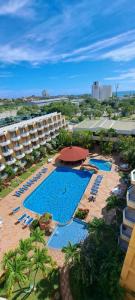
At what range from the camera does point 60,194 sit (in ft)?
93.7

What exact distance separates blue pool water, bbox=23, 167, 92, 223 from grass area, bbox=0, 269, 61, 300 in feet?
24.2

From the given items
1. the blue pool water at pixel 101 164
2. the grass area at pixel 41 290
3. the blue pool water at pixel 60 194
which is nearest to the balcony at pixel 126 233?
the grass area at pixel 41 290

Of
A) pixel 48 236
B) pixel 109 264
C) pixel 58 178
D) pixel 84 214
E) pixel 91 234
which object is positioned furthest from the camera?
pixel 58 178

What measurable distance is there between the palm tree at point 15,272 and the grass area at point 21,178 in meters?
16.4

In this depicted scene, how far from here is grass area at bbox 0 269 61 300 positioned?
14.7m

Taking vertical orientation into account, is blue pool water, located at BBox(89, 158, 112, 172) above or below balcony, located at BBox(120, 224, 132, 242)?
below

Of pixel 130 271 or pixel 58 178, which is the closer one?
pixel 130 271

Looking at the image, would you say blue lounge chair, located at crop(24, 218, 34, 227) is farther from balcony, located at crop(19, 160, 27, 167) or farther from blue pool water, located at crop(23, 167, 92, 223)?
balcony, located at crop(19, 160, 27, 167)

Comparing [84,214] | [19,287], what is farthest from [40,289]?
[84,214]

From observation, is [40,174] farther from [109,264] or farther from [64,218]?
[109,264]

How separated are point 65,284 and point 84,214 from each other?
8.29 meters

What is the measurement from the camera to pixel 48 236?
808 inches

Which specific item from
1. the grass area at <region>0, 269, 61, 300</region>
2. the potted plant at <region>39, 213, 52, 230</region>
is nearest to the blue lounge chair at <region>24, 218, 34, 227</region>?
the potted plant at <region>39, 213, 52, 230</region>

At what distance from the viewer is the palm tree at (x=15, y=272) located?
12.4 metres
